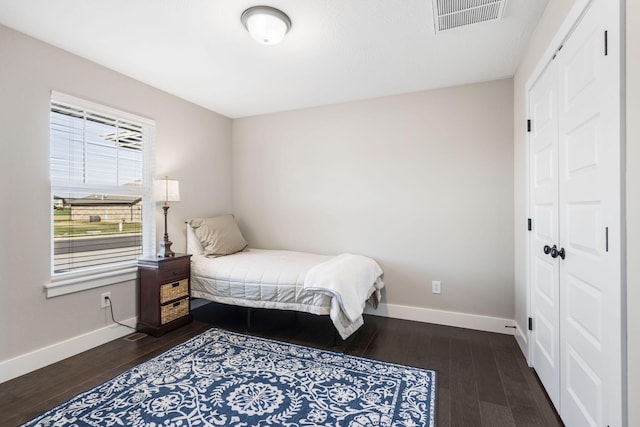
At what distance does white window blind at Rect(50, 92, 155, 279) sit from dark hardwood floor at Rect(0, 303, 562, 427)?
0.80 m

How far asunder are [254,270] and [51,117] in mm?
2051

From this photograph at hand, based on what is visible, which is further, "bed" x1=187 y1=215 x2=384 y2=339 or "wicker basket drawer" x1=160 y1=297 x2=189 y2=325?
"wicker basket drawer" x1=160 y1=297 x2=189 y2=325

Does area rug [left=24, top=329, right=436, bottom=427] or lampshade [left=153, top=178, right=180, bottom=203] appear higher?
lampshade [left=153, top=178, right=180, bottom=203]

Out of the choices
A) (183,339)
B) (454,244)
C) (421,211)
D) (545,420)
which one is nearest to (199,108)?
(183,339)

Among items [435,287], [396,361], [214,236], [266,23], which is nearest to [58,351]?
[214,236]

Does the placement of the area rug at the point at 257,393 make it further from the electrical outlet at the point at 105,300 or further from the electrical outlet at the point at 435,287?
the electrical outlet at the point at 435,287

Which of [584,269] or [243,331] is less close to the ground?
[584,269]

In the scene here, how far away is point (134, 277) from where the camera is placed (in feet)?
9.68

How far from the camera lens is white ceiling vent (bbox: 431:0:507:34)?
1.83 metres

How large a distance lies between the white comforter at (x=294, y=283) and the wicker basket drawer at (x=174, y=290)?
0.38 feet

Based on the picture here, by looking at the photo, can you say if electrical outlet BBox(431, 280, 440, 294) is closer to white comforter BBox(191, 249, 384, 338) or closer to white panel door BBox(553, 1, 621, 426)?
white comforter BBox(191, 249, 384, 338)

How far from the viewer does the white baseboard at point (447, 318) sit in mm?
2889

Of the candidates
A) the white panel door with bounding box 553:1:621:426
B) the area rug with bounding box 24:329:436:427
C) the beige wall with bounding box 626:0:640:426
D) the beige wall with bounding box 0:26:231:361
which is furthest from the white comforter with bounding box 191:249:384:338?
the beige wall with bounding box 626:0:640:426

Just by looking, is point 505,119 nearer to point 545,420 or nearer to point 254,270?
point 545,420
